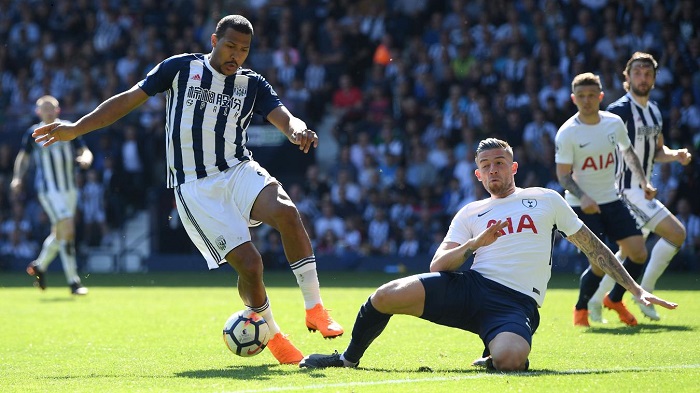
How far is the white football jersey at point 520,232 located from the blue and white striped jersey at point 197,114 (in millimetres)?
1954

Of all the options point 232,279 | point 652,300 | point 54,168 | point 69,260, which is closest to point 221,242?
point 652,300

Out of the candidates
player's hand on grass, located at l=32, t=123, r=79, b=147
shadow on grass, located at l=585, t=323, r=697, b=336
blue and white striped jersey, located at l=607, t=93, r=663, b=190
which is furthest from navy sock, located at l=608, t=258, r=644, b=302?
player's hand on grass, located at l=32, t=123, r=79, b=147

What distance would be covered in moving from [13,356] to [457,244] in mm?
3773

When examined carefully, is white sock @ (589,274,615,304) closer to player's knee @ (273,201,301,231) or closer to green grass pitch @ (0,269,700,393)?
green grass pitch @ (0,269,700,393)

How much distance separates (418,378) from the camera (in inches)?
261

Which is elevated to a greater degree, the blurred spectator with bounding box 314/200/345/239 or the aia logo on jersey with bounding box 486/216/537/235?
the aia logo on jersey with bounding box 486/216/537/235

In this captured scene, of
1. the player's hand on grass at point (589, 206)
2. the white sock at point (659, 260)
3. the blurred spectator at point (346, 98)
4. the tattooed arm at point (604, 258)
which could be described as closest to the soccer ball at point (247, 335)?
the tattooed arm at point (604, 258)

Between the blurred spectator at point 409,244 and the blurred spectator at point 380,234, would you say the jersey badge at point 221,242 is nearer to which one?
the blurred spectator at point 409,244

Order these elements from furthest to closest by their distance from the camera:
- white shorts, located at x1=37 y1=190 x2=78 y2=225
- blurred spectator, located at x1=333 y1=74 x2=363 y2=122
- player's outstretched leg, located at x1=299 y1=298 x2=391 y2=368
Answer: blurred spectator, located at x1=333 y1=74 x2=363 y2=122 < white shorts, located at x1=37 y1=190 x2=78 y2=225 < player's outstretched leg, located at x1=299 y1=298 x2=391 y2=368

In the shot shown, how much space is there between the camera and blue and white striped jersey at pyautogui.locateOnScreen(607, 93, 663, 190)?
10.7 meters

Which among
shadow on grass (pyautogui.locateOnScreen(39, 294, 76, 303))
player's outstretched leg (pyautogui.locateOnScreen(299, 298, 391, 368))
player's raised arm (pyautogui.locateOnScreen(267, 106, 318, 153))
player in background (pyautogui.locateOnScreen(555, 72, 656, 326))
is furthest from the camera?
shadow on grass (pyautogui.locateOnScreen(39, 294, 76, 303))

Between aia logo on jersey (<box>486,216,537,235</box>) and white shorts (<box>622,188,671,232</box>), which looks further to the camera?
white shorts (<box>622,188,671,232</box>)

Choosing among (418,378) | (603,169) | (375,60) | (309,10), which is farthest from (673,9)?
(418,378)

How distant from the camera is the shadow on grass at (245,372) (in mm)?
6907
